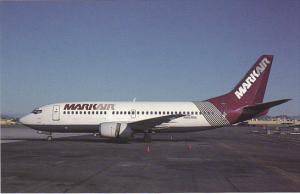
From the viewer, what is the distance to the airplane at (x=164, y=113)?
1248 inches

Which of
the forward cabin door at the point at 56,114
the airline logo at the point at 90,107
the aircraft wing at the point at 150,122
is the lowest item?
the aircraft wing at the point at 150,122

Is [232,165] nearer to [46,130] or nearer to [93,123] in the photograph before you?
[93,123]

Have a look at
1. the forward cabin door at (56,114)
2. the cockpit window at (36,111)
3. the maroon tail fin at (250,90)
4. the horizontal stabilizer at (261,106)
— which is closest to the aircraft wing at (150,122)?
the maroon tail fin at (250,90)

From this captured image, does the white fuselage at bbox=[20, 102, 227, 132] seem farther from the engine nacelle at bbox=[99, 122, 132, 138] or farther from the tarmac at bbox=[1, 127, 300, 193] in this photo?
the tarmac at bbox=[1, 127, 300, 193]

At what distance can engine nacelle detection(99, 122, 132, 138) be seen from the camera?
96.9ft

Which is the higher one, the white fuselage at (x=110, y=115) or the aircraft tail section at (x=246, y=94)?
the aircraft tail section at (x=246, y=94)

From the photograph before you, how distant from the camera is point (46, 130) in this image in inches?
1289

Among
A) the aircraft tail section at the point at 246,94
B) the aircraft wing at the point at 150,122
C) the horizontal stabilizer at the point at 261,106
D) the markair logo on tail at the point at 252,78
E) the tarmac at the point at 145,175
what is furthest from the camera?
the markair logo on tail at the point at 252,78

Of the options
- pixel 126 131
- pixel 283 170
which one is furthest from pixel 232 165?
pixel 126 131

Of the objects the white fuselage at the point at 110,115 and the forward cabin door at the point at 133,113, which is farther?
the forward cabin door at the point at 133,113

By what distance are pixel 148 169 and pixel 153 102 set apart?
19167 millimetres

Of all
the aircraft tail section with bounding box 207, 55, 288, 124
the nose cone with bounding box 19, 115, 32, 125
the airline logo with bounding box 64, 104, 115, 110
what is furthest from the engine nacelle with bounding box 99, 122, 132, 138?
the aircraft tail section with bounding box 207, 55, 288, 124

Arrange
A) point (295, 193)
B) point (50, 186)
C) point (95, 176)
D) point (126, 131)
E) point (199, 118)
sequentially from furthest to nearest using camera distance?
point (199, 118) → point (126, 131) → point (95, 176) → point (50, 186) → point (295, 193)

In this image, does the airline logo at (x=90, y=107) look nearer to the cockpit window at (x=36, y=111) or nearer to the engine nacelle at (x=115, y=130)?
the cockpit window at (x=36, y=111)
